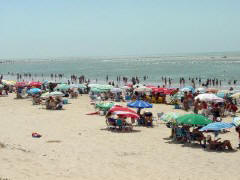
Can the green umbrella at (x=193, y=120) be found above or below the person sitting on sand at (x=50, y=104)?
above

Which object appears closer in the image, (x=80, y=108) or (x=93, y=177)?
(x=93, y=177)

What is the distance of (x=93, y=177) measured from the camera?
948 centimetres

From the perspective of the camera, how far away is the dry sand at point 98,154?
9766 millimetres

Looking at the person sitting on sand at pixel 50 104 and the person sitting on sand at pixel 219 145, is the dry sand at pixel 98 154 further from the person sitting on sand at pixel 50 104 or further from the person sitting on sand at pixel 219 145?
the person sitting on sand at pixel 50 104

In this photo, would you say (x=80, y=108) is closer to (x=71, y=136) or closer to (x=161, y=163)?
(x=71, y=136)

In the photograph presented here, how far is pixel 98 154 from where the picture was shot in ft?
39.9

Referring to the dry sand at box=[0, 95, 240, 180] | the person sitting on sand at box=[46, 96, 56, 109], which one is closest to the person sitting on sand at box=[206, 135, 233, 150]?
the dry sand at box=[0, 95, 240, 180]

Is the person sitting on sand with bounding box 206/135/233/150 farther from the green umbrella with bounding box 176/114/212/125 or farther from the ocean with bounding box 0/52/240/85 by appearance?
the ocean with bounding box 0/52/240/85

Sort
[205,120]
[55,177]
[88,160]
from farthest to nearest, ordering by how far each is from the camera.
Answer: [205,120], [88,160], [55,177]

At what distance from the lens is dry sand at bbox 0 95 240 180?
32.0 feet

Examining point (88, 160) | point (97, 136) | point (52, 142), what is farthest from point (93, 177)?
point (97, 136)

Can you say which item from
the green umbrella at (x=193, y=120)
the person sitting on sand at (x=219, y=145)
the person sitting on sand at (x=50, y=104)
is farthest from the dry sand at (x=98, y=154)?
the person sitting on sand at (x=50, y=104)

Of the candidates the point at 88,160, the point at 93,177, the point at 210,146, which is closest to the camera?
the point at 93,177

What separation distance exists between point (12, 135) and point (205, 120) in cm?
718
